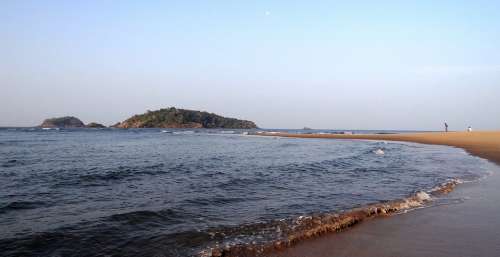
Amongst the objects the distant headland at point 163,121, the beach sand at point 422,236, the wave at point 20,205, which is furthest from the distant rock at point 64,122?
the beach sand at point 422,236

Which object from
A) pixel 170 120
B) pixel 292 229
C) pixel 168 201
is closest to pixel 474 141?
pixel 168 201

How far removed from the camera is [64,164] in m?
17.3

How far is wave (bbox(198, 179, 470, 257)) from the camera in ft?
20.3

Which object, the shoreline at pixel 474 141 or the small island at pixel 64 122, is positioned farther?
the small island at pixel 64 122

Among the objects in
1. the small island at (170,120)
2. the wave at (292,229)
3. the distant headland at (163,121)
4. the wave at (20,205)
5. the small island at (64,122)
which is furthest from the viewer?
the small island at (64,122)

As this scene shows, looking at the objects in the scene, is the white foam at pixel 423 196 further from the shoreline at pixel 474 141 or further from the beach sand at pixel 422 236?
the shoreline at pixel 474 141

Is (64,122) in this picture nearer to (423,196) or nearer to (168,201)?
(168,201)

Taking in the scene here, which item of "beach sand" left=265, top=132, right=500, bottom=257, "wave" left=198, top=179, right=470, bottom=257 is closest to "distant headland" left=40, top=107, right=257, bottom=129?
"wave" left=198, top=179, right=470, bottom=257

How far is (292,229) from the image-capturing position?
24.1ft

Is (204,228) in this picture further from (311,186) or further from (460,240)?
(311,186)

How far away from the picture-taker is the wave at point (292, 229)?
20.3 ft

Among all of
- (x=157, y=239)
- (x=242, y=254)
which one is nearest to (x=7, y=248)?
(x=157, y=239)

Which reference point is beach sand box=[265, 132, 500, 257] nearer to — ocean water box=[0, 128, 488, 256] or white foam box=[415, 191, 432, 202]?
white foam box=[415, 191, 432, 202]

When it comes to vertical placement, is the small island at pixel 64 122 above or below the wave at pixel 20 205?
above
